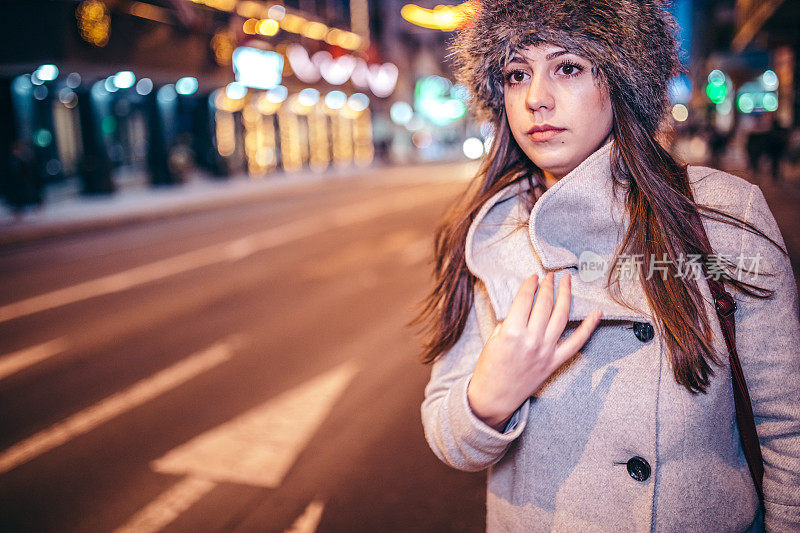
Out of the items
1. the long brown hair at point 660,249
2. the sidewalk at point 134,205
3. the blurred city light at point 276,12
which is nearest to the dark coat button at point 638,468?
the long brown hair at point 660,249

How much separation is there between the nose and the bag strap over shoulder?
46 cm

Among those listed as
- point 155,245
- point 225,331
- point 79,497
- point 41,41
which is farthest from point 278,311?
point 41,41

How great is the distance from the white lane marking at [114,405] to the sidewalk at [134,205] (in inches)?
380

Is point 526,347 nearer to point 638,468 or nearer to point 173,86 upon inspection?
point 638,468

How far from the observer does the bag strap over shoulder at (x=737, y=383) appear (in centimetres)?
133

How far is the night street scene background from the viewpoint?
364 cm

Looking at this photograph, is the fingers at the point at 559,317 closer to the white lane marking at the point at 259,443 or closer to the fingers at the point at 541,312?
the fingers at the point at 541,312

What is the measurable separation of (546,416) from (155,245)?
1278 cm

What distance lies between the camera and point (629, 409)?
1.33 m

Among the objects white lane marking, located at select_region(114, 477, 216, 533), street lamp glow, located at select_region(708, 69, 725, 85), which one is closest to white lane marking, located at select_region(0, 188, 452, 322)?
white lane marking, located at select_region(114, 477, 216, 533)

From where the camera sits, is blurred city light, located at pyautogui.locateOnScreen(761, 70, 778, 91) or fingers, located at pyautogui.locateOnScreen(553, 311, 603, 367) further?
blurred city light, located at pyautogui.locateOnScreen(761, 70, 778, 91)

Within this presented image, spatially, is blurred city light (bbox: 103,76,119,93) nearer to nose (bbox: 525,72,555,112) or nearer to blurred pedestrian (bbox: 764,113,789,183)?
blurred pedestrian (bbox: 764,113,789,183)

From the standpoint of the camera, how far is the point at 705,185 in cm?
145

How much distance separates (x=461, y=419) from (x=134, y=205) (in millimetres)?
20894
